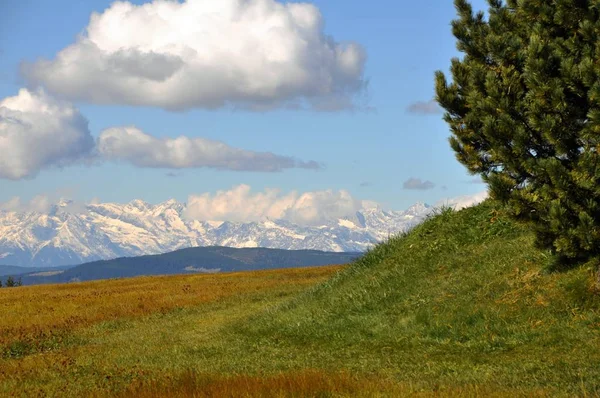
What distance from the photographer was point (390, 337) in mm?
26266

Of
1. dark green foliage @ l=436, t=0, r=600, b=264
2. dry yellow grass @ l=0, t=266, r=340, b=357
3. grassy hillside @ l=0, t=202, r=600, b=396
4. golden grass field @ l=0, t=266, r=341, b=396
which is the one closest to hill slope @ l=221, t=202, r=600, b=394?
grassy hillside @ l=0, t=202, r=600, b=396

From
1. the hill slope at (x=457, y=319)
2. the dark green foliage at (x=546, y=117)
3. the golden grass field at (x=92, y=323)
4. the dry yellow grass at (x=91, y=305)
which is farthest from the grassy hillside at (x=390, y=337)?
the dark green foliage at (x=546, y=117)

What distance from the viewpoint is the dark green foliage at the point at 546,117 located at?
22078mm

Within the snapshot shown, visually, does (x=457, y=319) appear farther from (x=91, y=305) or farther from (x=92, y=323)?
(x=91, y=305)

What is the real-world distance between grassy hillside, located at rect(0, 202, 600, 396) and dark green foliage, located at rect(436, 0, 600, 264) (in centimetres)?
341

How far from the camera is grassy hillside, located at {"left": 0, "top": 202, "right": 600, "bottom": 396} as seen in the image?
16.5 m

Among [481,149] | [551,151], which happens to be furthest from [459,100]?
[551,151]

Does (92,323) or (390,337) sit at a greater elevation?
(92,323)

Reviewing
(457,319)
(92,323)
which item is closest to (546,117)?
(457,319)

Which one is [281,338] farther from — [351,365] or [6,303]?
[6,303]

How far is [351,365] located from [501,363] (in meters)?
4.35

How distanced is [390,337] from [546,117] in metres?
9.93

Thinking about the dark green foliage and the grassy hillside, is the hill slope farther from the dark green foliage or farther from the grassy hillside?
the dark green foliage

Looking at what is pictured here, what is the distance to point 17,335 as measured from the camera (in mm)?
35000
